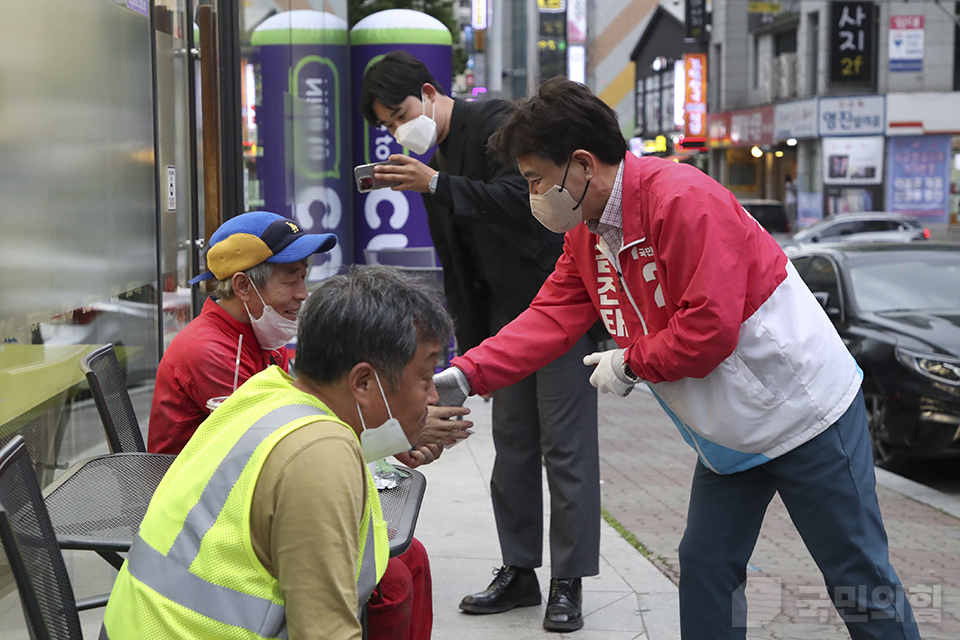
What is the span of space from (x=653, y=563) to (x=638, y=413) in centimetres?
446

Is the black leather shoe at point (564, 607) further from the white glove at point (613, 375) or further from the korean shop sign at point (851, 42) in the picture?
the korean shop sign at point (851, 42)

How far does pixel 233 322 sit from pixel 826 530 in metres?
1.76

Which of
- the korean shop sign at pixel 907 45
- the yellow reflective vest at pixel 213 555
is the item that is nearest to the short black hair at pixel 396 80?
the yellow reflective vest at pixel 213 555

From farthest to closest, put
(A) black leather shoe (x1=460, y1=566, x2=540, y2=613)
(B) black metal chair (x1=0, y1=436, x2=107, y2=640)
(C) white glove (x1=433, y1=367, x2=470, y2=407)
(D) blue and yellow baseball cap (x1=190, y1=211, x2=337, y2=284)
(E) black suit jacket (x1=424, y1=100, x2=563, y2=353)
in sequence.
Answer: (A) black leather shoe (x1=460, y1=566, x2=540, y2=613) → (E) black suit jacket (x1=424, y1=100, x2=563, y2=353) → (D) blue and yellow baseball cap (x1=190, y1=211, x2=337, y2=284) → (C) white glove (x1=433, y1=367, x2=470, y2=407) → (B) black metal chair (x1=0, y1=436, x2=107, y2=640)

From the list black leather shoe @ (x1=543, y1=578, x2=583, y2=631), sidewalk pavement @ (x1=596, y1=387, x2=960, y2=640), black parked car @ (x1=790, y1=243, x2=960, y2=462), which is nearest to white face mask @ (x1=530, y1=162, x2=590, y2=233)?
black leather shoe @ (x1=543, y1=578, x2=583, y2=631)

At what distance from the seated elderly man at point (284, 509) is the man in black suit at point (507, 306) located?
1907 millimetres

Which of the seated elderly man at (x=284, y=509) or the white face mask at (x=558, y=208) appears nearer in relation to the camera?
the seated elderly man at (x=284, y=509)

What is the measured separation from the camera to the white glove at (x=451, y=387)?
296cm

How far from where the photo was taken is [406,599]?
7.90 ft

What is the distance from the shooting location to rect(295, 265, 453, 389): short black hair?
6.11 ft

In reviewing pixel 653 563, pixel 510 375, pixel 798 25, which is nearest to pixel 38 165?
pixel 510 375

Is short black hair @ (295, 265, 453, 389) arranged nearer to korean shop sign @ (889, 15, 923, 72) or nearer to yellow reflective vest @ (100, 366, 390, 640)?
yellow reflective vest @ (100, 366, 390, 640)

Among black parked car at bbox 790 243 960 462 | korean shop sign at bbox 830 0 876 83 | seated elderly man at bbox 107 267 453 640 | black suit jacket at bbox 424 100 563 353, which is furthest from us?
korean shop sign at bbox 830 0 876 83

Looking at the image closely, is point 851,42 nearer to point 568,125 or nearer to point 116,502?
point 568,125
